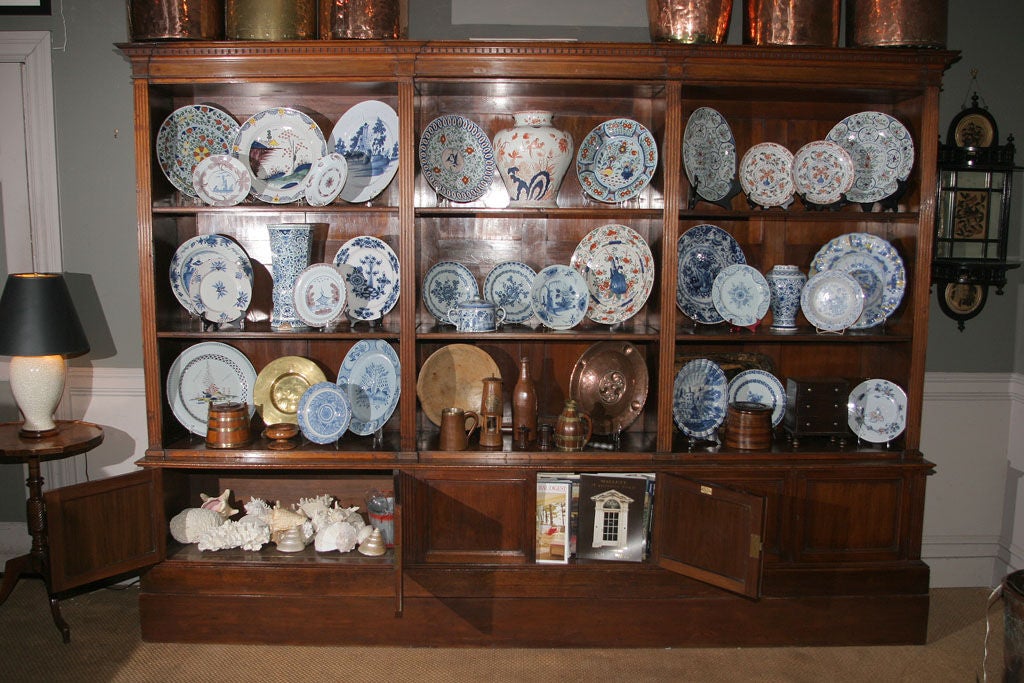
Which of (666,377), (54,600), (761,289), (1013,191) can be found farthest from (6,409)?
(1013,191)

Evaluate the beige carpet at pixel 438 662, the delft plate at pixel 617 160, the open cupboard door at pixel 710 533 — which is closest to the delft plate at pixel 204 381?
the beige carpet at pixel 438 662

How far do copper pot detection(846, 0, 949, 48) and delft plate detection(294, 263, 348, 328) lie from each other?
2.11 m

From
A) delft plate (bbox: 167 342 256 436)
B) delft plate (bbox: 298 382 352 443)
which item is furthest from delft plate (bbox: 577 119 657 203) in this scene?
delft plate (bbox: 167 342 256 436)

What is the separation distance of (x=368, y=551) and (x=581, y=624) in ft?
2.75

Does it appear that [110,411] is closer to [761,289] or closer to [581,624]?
[581,624]

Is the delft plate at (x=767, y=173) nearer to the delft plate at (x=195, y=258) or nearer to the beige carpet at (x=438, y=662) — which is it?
the beige carpet at (x=438, y=662)

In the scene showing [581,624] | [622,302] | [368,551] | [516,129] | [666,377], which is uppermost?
[516,129]

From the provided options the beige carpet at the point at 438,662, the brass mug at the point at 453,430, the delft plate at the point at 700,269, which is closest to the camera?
the beige carpet at the point at 438,662

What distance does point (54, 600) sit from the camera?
3.04 m

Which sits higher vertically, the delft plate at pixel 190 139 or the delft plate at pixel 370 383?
the delft plate at pixel 190 139

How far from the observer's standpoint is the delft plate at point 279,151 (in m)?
3.16

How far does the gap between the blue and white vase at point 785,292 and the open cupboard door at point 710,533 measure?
781 millimetres

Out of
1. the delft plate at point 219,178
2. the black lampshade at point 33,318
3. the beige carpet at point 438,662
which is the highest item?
the delft plate at point 219,178

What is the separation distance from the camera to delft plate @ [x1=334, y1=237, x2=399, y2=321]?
3219 mm
